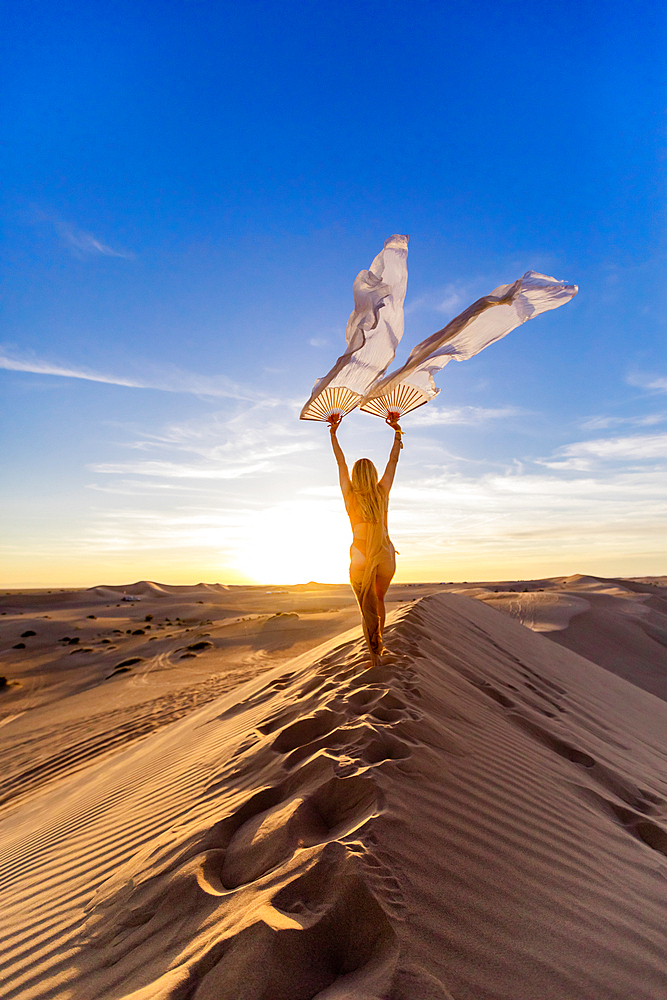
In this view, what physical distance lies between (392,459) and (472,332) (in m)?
1.56

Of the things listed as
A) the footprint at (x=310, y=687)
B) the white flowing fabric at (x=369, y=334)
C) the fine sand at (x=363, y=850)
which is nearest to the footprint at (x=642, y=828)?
the fine sand at (x=363, y=850)

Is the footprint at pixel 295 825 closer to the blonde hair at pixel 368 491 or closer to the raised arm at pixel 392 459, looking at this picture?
the blonde hair at pixel 368 491

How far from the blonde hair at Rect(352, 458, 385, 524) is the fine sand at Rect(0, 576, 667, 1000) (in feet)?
5.04

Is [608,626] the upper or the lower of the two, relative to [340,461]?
lower

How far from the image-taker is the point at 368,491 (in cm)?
526

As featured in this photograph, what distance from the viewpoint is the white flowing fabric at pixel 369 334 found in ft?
16.2

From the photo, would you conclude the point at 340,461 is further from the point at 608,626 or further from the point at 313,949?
the point at 608,626

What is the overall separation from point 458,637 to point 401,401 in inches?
152

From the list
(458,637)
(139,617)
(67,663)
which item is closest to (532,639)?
(458,637)

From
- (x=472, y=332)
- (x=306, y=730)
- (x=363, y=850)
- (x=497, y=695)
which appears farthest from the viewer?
(x=497, y=695)

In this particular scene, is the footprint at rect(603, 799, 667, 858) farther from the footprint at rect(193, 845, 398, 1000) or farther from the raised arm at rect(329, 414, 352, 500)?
the raised arm at rect(329, 414, 352, 500)

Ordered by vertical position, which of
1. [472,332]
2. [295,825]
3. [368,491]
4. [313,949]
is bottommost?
[313,949]

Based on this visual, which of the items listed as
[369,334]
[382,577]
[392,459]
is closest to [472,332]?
[369,334]

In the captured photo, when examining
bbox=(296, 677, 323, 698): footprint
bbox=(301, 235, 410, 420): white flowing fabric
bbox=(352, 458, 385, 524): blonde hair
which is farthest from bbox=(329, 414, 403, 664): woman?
bbox=(301, 235, 410, 420): white flowing fabric
